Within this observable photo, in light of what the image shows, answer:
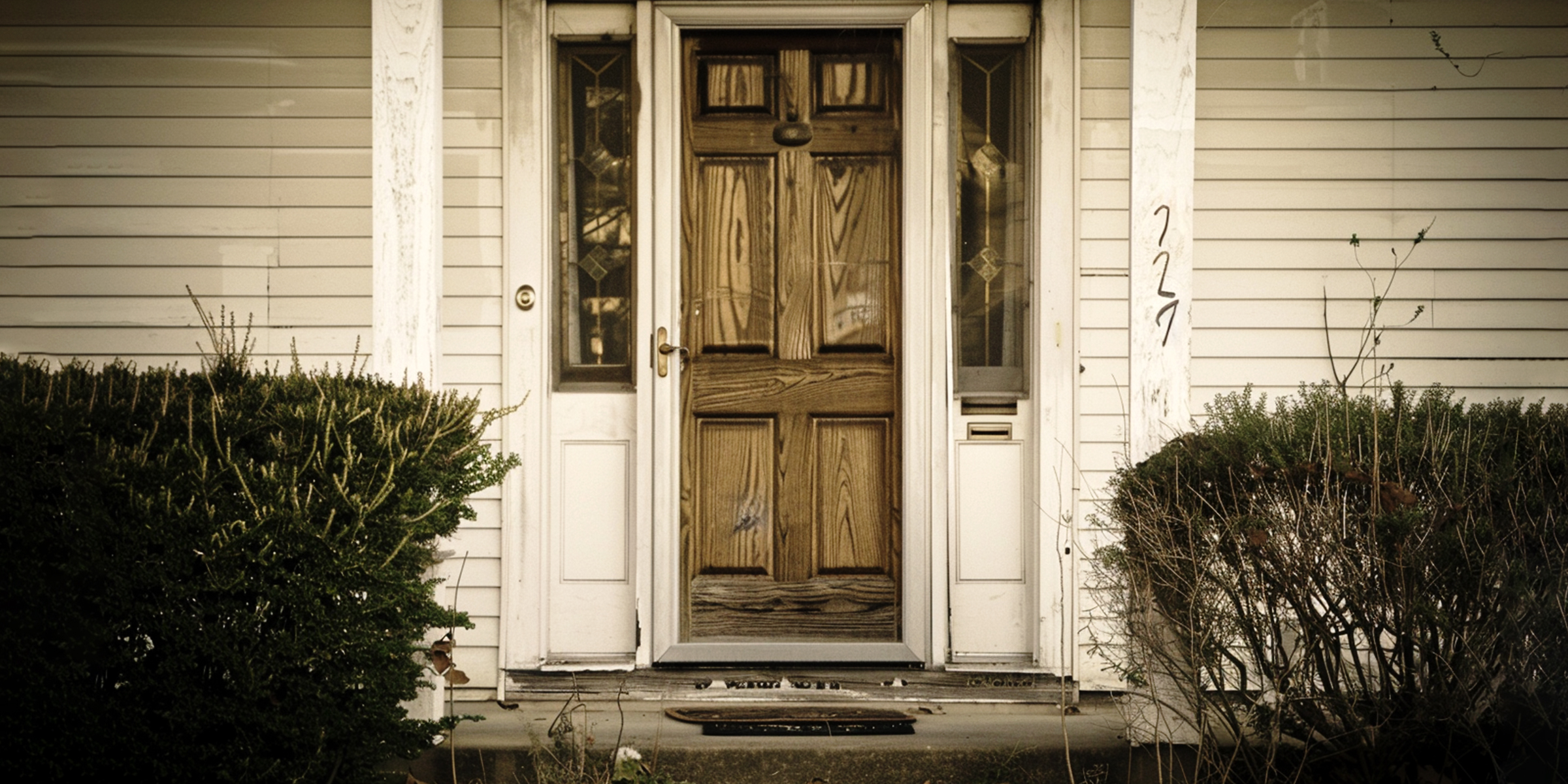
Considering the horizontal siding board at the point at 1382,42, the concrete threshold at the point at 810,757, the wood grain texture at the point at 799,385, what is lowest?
the concrete threshold at the point at 810,757

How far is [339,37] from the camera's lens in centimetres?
431

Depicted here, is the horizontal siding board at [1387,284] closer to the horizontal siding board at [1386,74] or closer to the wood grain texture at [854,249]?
the horizontal siding board at [1386,74]

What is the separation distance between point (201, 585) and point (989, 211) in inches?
119

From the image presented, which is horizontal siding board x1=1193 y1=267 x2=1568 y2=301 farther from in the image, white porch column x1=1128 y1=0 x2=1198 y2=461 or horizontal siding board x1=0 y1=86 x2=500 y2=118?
horizontal siding board x1=0 y1=86 x2=500 y2=118

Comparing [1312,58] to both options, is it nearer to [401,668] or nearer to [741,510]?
[741,510]

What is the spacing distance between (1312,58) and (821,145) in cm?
193

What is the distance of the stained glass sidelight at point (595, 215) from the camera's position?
436 centimetres

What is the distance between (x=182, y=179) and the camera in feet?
14.2

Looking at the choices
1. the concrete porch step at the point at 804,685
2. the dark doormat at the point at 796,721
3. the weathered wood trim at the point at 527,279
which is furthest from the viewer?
the weathered wood trim at the point at 527,279

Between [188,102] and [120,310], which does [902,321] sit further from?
[120,310]

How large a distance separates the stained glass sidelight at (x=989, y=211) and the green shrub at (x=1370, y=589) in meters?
1.39

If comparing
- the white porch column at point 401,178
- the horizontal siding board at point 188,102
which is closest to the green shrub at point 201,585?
the white porch column at point 401,178

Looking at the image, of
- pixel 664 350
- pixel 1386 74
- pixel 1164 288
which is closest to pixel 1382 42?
pixel 1386 74

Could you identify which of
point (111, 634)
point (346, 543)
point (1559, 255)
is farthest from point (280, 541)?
point (1559, 255)
